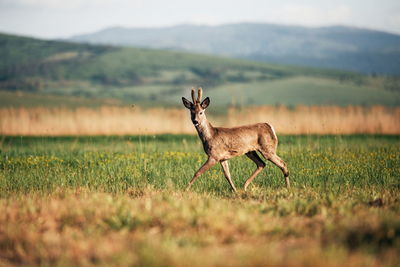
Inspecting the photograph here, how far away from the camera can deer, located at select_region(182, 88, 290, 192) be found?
892 centimetres

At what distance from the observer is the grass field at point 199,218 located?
497cm

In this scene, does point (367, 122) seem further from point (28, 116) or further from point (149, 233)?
point (149, 233)

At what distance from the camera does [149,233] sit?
5898 millimetres

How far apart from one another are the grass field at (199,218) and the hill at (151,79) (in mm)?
34346

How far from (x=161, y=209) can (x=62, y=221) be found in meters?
1.34

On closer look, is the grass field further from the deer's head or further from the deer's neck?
the deer's head

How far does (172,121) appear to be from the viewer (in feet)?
76.1

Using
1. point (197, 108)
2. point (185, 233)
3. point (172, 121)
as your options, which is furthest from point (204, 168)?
point (172, 121)

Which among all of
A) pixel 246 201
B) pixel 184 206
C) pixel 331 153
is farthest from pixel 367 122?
pixel 184 206

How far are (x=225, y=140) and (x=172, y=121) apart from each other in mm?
14221

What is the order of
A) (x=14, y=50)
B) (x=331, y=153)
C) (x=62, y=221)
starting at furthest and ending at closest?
(x=14, y=50) < (x=331, y=153) < (x=62, y=221)

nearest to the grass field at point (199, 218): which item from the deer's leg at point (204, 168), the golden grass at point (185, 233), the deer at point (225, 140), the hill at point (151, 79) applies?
the golden grass at point (185, 233)

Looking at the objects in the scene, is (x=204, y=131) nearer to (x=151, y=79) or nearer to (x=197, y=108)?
(x=197, y=108)

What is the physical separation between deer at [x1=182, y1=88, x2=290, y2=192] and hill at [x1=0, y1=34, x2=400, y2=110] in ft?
115
